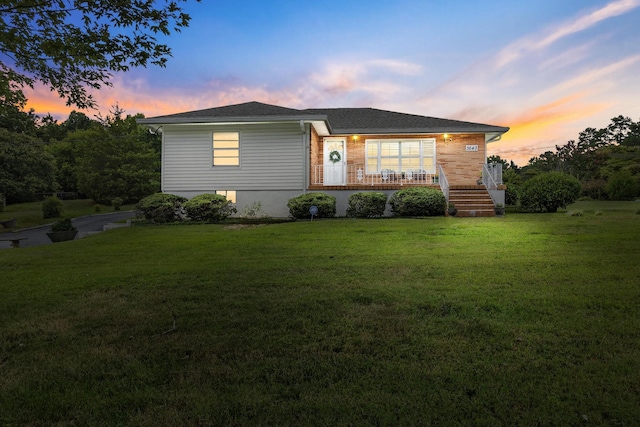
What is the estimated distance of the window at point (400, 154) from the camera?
688 inches

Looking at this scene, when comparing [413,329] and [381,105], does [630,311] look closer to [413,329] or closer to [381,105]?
[413,329]

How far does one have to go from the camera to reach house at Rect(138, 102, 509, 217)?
14.8m

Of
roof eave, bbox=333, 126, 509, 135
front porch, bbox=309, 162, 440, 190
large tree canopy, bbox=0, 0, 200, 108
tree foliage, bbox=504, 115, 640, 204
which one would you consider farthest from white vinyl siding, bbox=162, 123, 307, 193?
tree foliage, bbox=504, 115, 640, 204

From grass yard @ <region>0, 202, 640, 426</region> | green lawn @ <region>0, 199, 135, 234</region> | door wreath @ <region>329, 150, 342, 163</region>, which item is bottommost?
grass yard @ <region>0, 202, 640, 426</region>

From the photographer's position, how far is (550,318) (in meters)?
3.56

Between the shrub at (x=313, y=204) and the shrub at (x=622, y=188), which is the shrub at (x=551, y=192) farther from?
the shrub at (x=622, y=188)

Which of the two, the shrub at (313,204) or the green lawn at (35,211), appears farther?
the green lawn at (35,211)

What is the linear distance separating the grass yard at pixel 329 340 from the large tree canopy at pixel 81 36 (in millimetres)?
3258

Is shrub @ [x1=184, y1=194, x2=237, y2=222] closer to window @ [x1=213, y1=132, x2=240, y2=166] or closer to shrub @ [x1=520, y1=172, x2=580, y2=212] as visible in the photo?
window @ [x1=213, y1=132, x2=240, y2=166]

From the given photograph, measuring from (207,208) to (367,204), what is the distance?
5.82 metres

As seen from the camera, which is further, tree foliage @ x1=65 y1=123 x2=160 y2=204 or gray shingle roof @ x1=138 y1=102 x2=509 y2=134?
tree foliage @ x1=65 y1=123 x2=160 y2=204

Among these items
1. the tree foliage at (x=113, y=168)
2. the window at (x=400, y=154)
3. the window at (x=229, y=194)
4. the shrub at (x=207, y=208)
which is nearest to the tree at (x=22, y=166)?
the tree foliage at (x=113, y=168)

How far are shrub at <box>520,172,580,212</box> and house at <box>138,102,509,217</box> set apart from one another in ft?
3.98

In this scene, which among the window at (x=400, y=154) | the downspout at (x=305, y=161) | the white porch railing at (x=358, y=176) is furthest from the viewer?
the window at (x=400, y=154)
